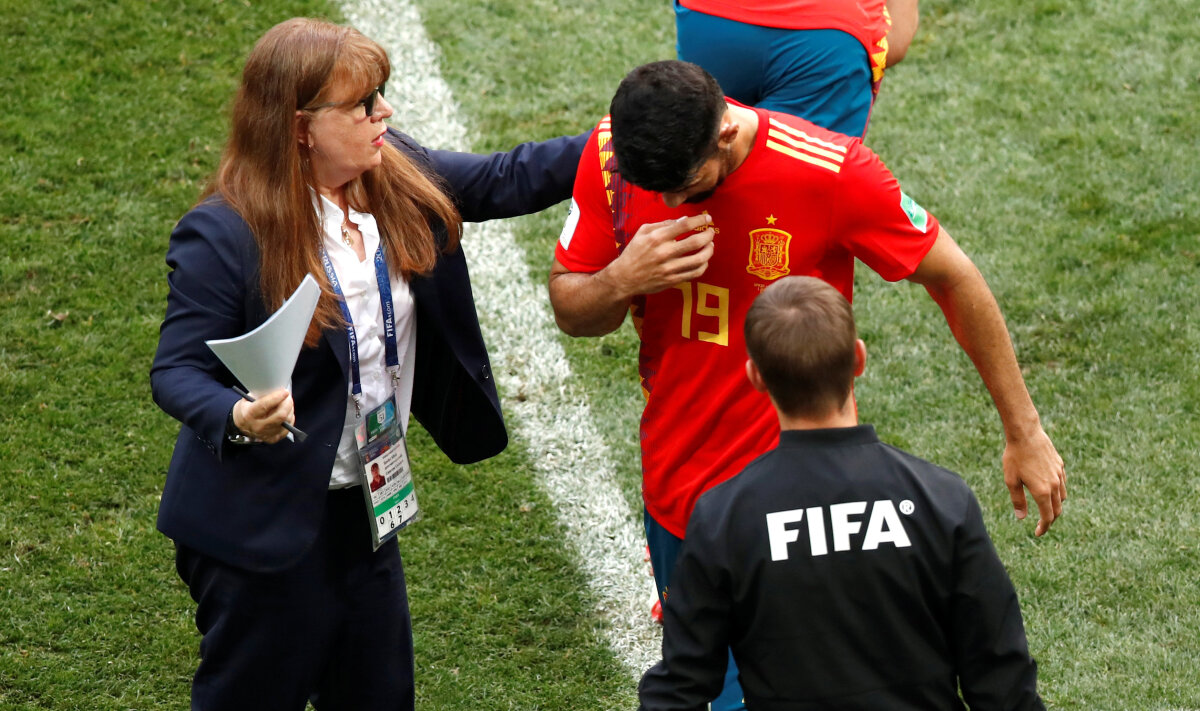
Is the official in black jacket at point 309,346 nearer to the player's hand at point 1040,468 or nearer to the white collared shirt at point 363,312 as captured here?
the white collared shirt at point 363,312

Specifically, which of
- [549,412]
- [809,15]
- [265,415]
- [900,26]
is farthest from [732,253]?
[549,412]

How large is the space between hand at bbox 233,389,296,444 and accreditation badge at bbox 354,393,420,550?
39 cm

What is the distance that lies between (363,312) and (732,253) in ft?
2.51

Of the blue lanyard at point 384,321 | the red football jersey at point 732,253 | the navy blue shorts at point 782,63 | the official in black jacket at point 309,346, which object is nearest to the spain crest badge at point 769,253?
the red football jersey at point 732,253

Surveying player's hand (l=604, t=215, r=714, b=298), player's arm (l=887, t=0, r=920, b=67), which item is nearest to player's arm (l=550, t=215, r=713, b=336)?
player's hand (l=604, t=215, r=714, b=298)

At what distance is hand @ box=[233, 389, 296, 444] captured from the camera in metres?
2.46

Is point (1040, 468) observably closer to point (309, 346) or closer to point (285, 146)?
point (309, 346)

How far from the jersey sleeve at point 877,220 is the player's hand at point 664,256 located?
10.8 inches

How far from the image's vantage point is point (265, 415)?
247cm

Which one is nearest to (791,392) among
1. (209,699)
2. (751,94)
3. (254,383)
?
(254,383)

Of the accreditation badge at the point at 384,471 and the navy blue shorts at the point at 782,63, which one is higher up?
the navy blue shorts at the point at 782,63

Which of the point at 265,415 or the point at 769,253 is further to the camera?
the point at 769,253

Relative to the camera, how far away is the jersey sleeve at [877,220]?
8.75ft

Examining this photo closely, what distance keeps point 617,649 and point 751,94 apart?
1659 millimetres
